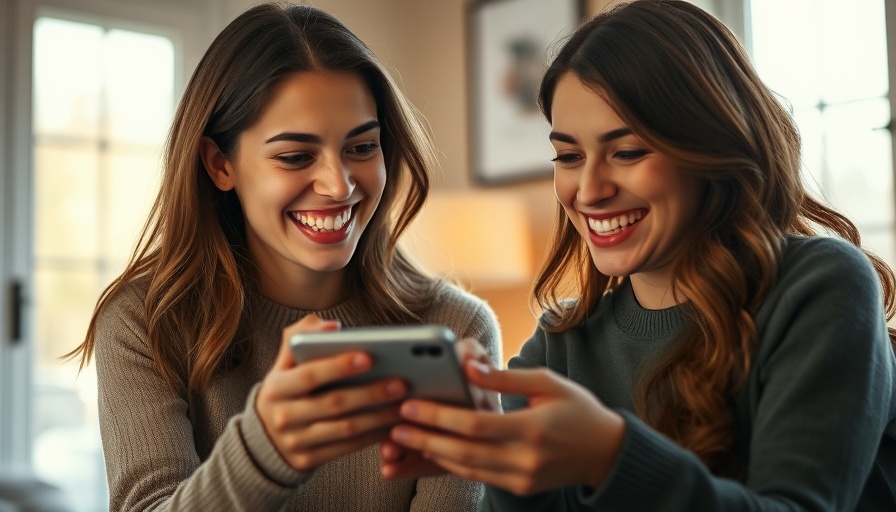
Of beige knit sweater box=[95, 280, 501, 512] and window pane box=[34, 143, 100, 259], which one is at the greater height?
window pane box=[34, 143, 100, 259]

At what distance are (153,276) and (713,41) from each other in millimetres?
1010

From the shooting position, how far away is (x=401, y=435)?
1.02 metres

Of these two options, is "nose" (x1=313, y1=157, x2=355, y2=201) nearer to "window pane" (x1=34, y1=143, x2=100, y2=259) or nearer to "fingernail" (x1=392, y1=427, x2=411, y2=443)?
"fingernail" (x1=392, y1=427, x2=411, y2=443)

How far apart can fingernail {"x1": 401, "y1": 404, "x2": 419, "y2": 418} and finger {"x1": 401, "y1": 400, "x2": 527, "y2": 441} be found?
0.06 ft

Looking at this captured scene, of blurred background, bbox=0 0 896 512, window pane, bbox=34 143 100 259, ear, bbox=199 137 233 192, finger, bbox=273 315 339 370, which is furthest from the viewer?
window pane, bbox=34 143 100 259

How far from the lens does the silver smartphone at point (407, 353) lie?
0.94 meters

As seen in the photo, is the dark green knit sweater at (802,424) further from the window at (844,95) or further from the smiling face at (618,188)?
the window at (844,95)

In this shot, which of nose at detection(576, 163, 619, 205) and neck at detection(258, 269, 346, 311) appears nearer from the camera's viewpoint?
nose at detection(576, 163, 619, 205)

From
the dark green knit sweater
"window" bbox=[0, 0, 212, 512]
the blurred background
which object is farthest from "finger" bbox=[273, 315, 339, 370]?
"window" bbox=[0, 0, 212, 512]

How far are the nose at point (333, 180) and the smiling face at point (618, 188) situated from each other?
1.28ft

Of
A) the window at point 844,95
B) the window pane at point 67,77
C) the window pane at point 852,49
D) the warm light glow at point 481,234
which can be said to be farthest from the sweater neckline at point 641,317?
the window pane at point 67,77

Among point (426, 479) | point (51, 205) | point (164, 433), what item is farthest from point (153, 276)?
point (51, 205)

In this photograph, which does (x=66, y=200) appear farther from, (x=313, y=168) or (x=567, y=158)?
(x=567, y=158)

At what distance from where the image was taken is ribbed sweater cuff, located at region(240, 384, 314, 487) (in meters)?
1.12
